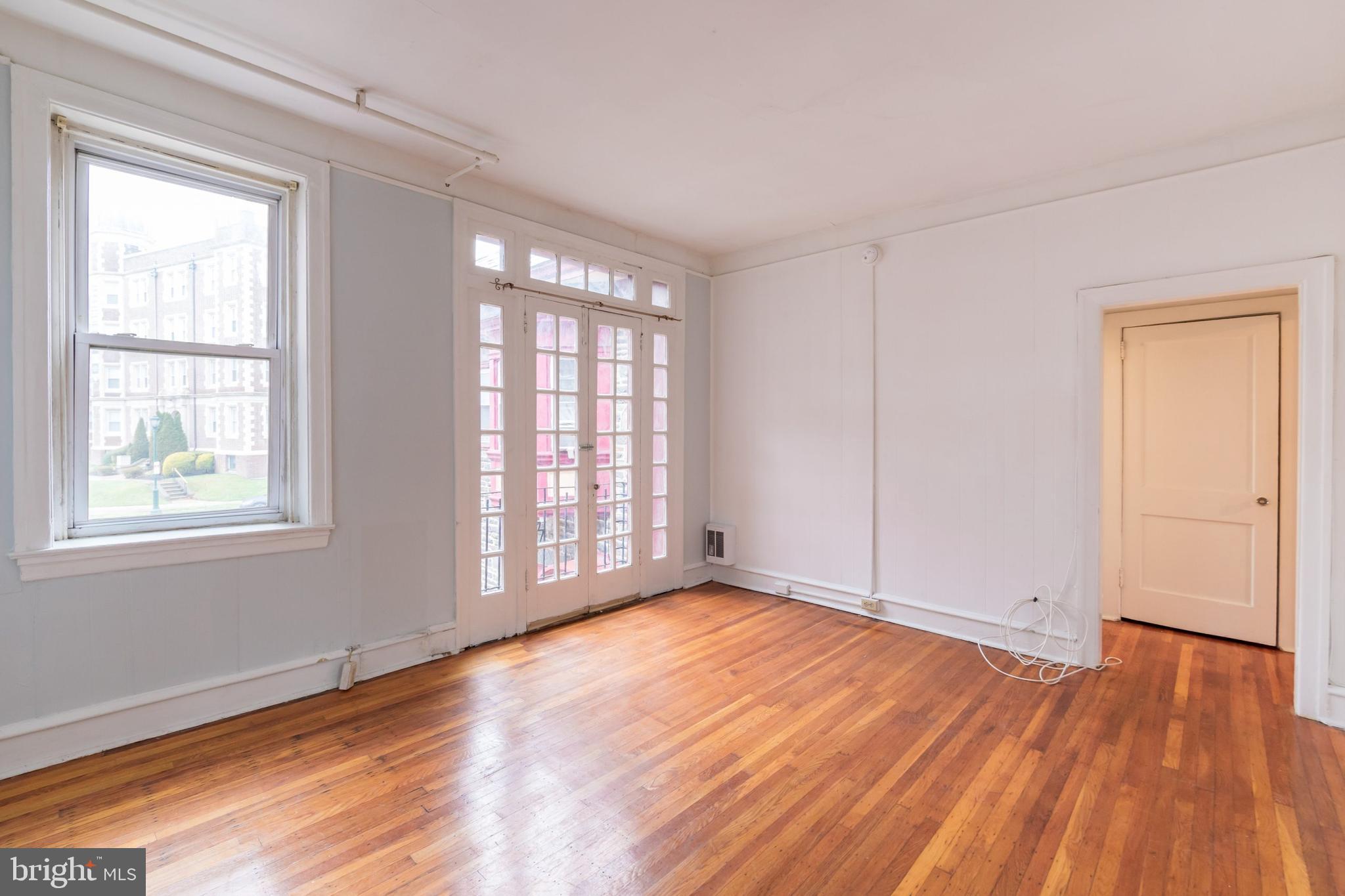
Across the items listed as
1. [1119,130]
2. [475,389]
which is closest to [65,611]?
[475,389]

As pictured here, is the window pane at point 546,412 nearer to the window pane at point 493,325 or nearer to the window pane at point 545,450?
the window pane at point 545,450

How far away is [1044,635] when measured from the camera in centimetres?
373

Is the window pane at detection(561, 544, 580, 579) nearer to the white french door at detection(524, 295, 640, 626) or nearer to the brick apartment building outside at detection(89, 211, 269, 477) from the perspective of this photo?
the white french door at detection(524, 295, 640, 626)

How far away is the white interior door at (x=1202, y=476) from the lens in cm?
392

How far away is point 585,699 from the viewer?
10.3 ft

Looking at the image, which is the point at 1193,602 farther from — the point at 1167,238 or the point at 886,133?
the point at 886,133

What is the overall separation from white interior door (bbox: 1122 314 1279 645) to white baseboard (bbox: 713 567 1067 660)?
1.41 meters

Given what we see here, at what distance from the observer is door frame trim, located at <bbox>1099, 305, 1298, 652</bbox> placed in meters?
3.83

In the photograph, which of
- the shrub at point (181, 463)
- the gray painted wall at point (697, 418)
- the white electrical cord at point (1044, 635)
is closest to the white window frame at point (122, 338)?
the shrub at point (181, 463)

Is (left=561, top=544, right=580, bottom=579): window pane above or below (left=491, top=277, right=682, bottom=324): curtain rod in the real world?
below

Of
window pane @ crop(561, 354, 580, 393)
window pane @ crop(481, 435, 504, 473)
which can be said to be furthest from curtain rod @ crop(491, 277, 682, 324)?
window pane @ crop(481, 435, 504, 473)

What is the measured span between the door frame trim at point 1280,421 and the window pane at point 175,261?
195 inches

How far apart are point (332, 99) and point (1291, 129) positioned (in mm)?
4742

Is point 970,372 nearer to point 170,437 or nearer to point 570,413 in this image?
point 570,413
